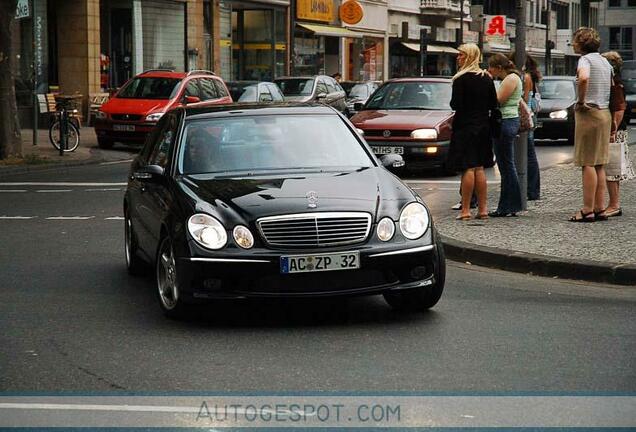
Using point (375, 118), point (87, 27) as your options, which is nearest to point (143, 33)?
point (87, 27)

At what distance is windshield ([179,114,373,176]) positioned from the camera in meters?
9.42

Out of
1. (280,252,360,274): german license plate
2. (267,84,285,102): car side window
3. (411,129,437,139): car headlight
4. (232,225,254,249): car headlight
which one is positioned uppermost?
(267,84,285,102): car side window

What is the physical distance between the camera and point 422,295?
8742 mm

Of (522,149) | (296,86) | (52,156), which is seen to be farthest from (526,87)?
(296,86)

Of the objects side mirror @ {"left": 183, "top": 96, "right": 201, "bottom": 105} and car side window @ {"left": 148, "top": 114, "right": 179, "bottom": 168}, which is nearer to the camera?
car side window @ {"left": 148, "top": 114, "right": 179, "bottom": 168}

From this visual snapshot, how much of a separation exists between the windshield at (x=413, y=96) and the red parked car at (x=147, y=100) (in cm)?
564

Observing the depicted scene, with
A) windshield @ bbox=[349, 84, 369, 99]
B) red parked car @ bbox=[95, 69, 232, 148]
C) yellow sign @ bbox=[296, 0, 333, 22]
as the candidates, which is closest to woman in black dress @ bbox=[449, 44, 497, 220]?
red parked car @ bbox=[95, 69, 232, 148]

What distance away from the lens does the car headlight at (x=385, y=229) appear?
27.4ft

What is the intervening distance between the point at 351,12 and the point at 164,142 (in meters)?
42.7

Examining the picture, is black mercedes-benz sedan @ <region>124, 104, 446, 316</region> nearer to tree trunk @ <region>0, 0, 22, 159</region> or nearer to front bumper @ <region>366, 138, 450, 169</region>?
front bumper @ <region>366, 138, 450, 169</region>

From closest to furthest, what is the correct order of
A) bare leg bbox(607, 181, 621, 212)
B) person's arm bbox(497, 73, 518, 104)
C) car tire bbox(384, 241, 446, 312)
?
car tire bbox(384, 241, 446, 312)
bare leg bbox(607, 181, 621, 212)
person's arm bbox(497, 73, 518, 104)

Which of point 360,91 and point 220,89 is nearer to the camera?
point 220,89

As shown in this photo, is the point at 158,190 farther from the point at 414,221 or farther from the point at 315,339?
the point at 315,339

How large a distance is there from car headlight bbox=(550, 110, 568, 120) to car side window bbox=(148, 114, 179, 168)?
69.9 ft
